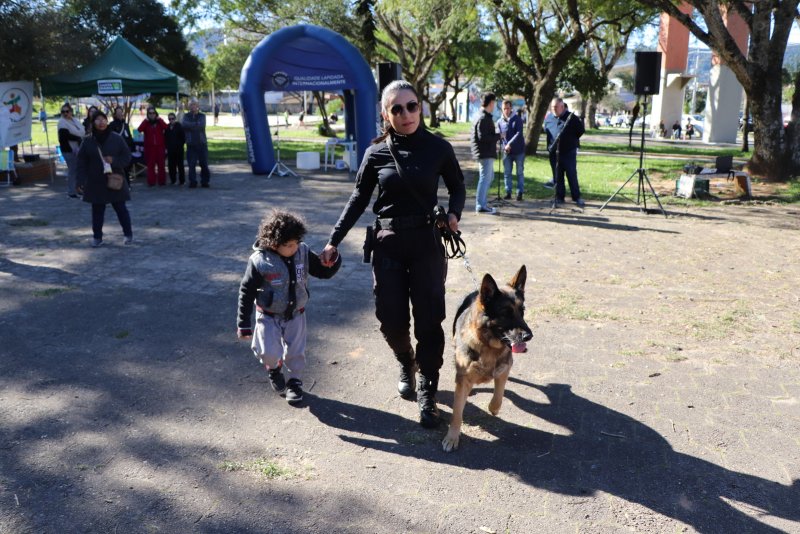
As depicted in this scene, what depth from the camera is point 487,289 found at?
11.2 ft

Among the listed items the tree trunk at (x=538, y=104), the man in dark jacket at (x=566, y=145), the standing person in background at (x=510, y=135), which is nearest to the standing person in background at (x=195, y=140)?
the standing person in background at (x=510, y=135)

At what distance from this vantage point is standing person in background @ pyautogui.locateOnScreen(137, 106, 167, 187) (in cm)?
1462

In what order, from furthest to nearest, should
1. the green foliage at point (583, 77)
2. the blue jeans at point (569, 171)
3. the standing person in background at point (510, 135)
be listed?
the green foliage at point (583, 77), the standing person in background at point (510, 135), the blue jeans at point (569, 171)

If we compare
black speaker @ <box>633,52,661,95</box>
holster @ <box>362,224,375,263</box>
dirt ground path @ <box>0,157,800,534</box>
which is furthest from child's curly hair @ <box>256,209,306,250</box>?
black speaker @ <box>633,52,661,95</box>

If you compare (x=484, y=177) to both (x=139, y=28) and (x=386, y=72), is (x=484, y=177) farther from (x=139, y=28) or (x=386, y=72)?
(x=139, y=28)

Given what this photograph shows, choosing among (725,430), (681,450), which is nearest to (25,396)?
(681,450)

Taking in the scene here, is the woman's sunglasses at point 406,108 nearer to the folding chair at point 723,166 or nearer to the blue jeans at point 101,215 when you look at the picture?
the blue jeans at point 101,215

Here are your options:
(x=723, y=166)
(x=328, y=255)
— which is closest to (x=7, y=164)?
(x=328, y=255)

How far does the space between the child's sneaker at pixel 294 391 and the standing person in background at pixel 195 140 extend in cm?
1077

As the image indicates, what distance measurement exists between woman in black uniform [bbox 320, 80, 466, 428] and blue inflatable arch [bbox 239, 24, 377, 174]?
12.4 m

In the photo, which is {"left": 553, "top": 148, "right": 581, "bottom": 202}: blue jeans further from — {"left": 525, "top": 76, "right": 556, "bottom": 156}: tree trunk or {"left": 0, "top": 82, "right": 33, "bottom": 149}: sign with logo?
{"left": 0, "top": 82, "right": 33, "bottom": 149}: sign with logo

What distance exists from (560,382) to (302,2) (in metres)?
28.8

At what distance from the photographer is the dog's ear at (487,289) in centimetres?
338

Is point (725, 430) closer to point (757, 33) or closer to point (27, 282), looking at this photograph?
Answer: point (27, 282)
